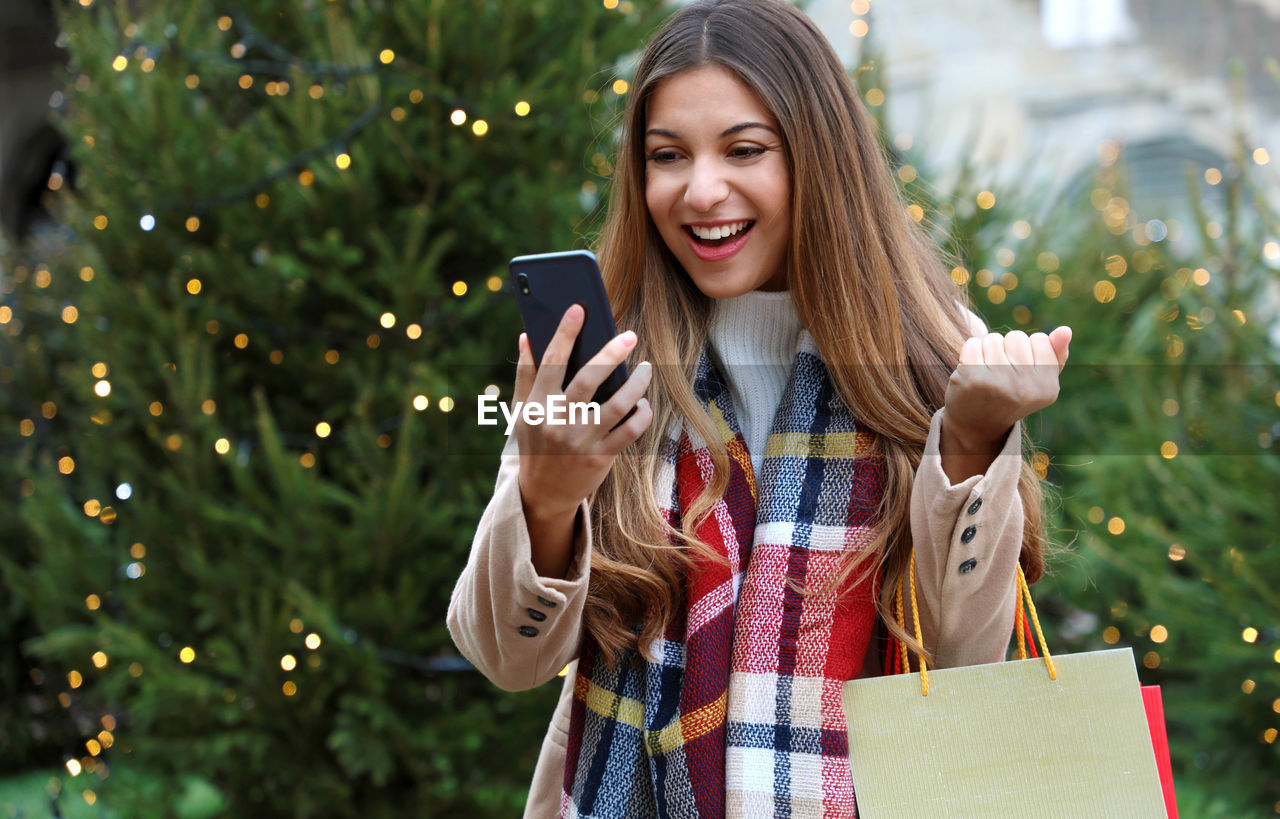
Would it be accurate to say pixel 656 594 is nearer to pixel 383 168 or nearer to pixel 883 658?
pixel 883 658

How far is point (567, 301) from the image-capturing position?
1009 mm

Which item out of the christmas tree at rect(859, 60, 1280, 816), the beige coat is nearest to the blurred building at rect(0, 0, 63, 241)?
the christmas tree at rect(859, 60, 1280, 816)

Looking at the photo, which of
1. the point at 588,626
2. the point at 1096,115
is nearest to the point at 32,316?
the point at 588,626

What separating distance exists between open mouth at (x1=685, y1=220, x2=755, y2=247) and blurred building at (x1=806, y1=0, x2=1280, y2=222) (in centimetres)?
809

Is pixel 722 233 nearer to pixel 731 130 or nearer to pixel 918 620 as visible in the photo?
pixel 731 130

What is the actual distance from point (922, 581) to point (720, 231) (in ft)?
1.46

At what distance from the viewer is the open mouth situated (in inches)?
47.5

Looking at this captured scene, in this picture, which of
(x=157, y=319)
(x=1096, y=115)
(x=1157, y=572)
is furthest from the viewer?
(x=1096, y=115)

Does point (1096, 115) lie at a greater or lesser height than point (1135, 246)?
greater

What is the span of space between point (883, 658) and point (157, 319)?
76.0 inches

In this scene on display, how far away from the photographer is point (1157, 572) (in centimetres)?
265

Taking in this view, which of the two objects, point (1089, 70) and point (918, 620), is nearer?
point (918, 620)

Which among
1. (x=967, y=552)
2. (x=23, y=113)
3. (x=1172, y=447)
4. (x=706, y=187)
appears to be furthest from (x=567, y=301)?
(x=23, y=113)

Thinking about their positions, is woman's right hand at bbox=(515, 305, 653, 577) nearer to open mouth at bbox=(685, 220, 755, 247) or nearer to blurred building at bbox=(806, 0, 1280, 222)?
open mouth at bbox=(685, 220, 755, 247)
